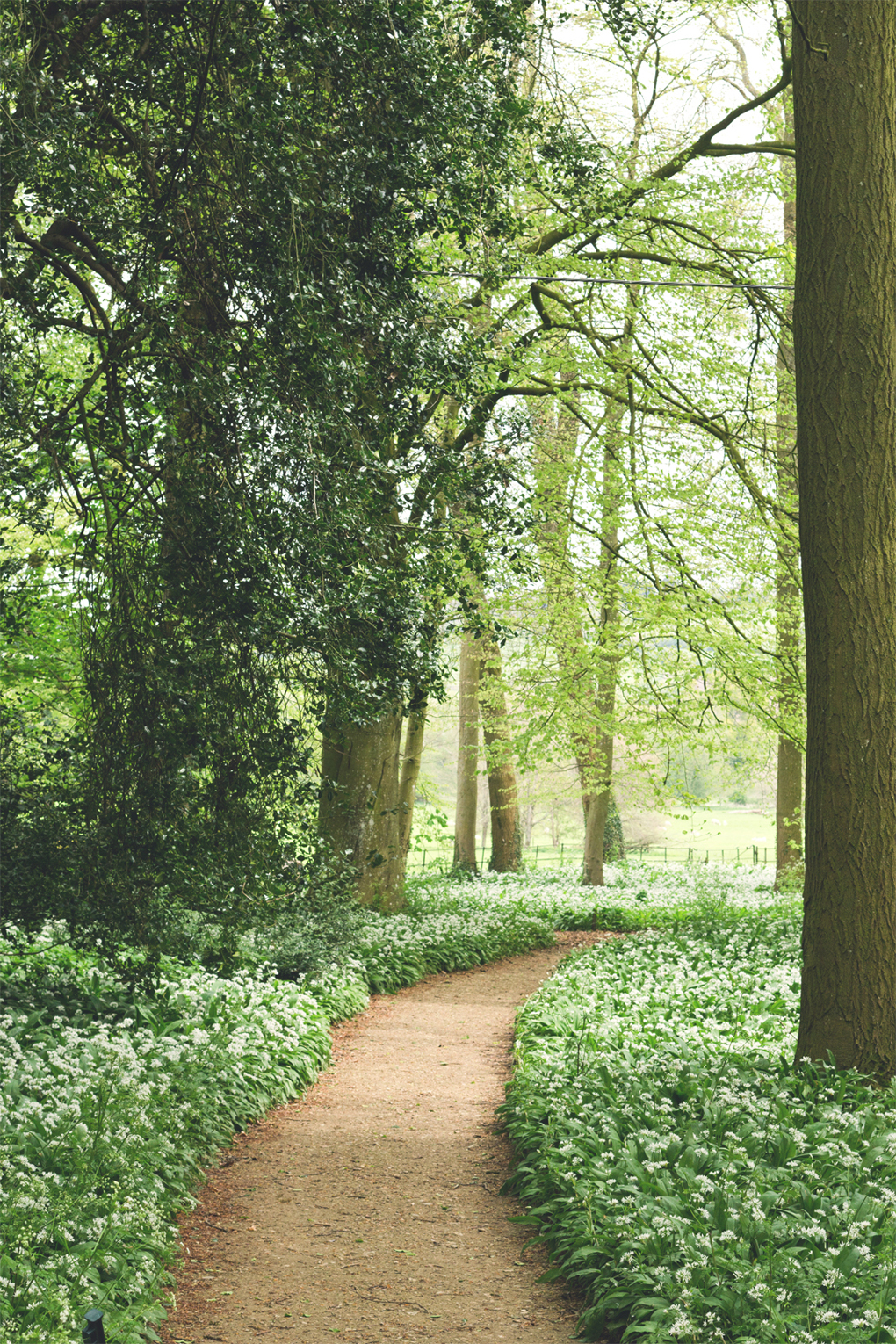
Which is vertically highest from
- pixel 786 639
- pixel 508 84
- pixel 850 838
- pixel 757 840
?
pixel 508 84

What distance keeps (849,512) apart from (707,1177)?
3.27 meters

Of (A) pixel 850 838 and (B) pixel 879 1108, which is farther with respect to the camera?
(A) pixel 850 838

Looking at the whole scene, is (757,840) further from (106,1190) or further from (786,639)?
(106,1190)

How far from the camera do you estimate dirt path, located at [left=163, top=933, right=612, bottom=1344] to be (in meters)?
3.92

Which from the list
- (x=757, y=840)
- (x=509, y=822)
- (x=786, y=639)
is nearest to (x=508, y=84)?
(x=786, y=639)

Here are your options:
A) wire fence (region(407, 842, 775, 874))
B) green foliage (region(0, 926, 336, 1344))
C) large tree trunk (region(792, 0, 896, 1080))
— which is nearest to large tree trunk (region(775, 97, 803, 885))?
large tree trunk (region(792, 0, 896, 1080))

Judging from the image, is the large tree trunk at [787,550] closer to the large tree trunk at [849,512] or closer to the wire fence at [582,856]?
the large tree trunk at [849,512]

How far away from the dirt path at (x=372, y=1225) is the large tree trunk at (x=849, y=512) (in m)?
2.00

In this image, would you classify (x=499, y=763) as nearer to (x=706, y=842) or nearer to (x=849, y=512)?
(x=849, y=512)

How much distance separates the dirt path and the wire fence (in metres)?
13.2

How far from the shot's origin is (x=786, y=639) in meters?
12.3

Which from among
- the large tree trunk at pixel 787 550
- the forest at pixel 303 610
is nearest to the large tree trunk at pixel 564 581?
the large tree trunk at pixel 787 550

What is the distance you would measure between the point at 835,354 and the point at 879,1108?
368 centimetres

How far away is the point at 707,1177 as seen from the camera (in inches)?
161
